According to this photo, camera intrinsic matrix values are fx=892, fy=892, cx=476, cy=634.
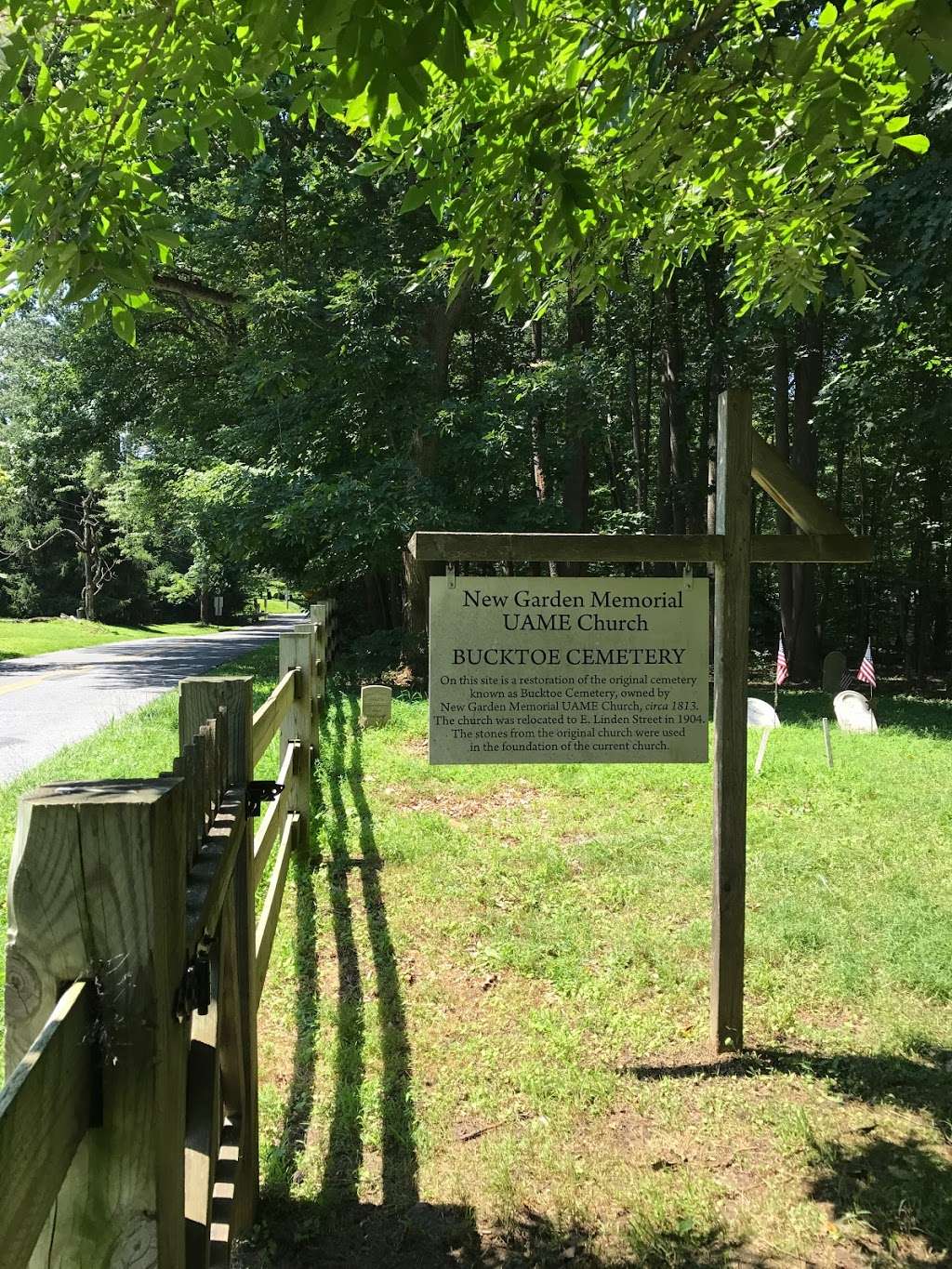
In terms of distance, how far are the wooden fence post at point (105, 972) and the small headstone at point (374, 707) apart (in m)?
9.52

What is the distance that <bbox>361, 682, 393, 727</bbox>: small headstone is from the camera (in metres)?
10.8

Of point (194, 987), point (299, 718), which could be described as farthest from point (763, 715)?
point (194, 987)

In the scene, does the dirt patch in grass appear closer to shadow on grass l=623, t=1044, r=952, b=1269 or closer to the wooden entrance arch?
the wooden entrance arch

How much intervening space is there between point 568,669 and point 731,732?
0.72m

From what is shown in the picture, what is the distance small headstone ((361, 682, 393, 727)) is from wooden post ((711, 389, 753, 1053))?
7437 mm

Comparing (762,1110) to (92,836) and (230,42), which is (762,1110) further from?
(230,42)

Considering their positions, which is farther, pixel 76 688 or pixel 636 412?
pixel 636 412

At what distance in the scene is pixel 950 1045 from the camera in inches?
147

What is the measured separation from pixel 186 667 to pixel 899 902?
1584cm

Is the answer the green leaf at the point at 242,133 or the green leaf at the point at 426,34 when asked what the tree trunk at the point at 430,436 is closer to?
the green leaf at the point at 242,133

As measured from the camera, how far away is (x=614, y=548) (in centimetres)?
359

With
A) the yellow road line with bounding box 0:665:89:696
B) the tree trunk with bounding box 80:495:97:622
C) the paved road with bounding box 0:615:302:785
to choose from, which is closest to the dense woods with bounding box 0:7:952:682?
the paved road with bounding box 0:615:302:785

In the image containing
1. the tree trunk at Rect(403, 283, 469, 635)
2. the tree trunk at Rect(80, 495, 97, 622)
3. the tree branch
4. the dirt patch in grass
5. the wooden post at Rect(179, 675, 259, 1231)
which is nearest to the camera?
the wooden post at Rect(179, 675, 259, 1231)

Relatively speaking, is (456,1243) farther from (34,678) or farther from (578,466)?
(578,466)
